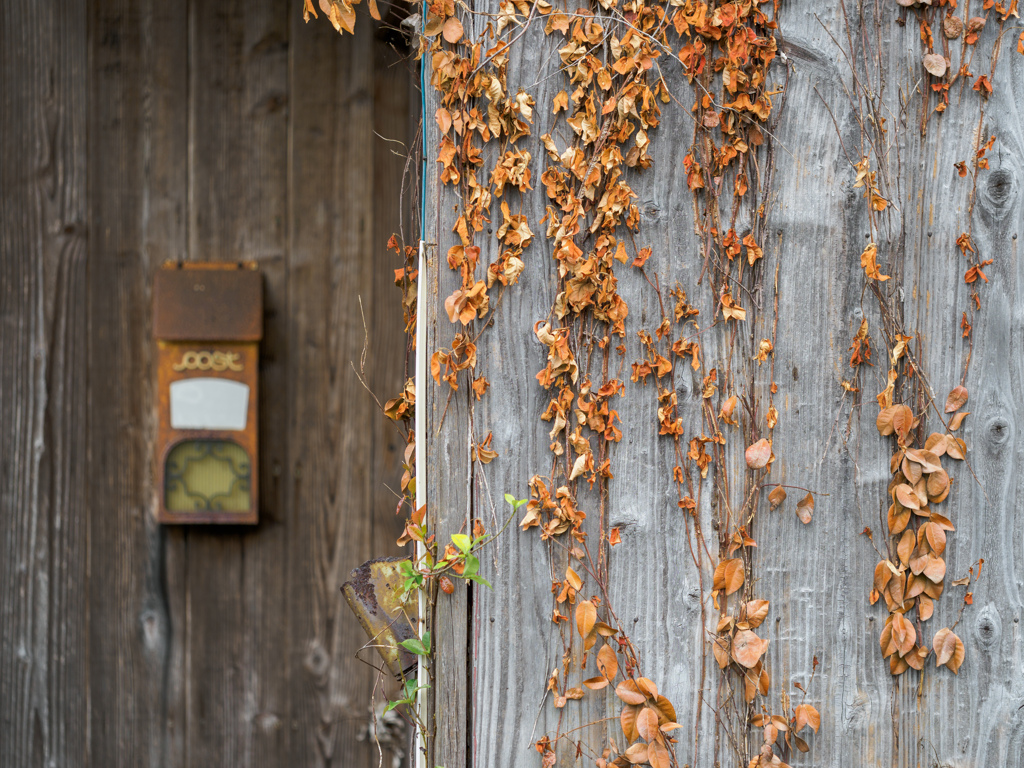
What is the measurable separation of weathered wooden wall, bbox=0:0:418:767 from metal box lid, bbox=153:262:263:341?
2.9 inches

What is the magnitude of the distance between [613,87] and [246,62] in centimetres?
101

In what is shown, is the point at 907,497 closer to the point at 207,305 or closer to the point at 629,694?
the point at 629,694

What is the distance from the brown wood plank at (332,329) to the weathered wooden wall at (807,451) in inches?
24.1

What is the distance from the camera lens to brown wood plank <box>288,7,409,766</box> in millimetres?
1565

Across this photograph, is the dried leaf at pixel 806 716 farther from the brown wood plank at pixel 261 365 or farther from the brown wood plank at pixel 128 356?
the brown wood plank at pixel 128 356

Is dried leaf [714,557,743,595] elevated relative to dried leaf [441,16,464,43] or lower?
lower

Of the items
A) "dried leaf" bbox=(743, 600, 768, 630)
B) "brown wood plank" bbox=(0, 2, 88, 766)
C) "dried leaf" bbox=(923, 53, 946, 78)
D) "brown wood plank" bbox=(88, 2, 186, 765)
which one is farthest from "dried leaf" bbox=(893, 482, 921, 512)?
"brown wood plank" bbox=(0, 2, 88, 766)

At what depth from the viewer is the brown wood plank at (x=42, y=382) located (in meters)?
1.53

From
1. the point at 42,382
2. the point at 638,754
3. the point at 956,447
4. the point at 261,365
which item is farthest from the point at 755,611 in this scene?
the point at 42,382

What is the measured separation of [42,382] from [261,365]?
0.51 metres

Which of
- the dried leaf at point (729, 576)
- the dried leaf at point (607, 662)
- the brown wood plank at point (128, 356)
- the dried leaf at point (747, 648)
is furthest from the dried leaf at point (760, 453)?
the brown wood plank at point (128, 356)

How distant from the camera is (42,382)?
153cm

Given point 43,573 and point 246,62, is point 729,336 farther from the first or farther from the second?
point 43,573

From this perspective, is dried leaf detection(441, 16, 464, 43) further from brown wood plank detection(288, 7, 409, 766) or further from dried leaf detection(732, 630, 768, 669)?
dried leaf detection(732, 630, 768, 669)
